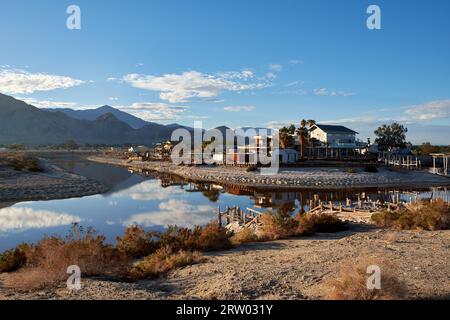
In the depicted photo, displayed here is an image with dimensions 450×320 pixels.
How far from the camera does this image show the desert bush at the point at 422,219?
16031mm

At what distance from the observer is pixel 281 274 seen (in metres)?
9.46

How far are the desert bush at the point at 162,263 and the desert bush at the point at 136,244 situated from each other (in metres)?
1.45

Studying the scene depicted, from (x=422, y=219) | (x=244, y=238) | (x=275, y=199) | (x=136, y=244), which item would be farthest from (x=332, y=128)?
(x=136, y=244)

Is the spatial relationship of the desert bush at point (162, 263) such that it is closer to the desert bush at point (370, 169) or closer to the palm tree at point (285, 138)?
the desert bush at point (370, 169)

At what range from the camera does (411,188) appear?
45.4 metres

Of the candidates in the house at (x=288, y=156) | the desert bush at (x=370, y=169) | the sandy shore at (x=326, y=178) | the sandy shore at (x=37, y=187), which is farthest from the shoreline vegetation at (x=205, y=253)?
the house at (x=288, y=156)

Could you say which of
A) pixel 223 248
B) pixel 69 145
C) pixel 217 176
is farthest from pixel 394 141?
pixel 69 145

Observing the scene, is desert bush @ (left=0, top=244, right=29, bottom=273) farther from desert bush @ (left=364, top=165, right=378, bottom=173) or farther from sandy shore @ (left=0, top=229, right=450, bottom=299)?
desert bush @ (left=364, top=165, right=378, bottom=173)

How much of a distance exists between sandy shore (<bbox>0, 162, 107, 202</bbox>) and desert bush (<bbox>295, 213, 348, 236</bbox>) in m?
25.4

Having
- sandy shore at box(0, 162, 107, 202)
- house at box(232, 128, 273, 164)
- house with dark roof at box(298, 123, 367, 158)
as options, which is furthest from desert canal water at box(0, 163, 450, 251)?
house with dark roof at box(298, 123, 367, 158)

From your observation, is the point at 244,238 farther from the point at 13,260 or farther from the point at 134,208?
the point at 134,208

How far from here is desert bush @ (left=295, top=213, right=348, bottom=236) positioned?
16.0 meters

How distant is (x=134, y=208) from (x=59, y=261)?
2060 cm

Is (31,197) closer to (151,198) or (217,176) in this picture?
(151,198)
